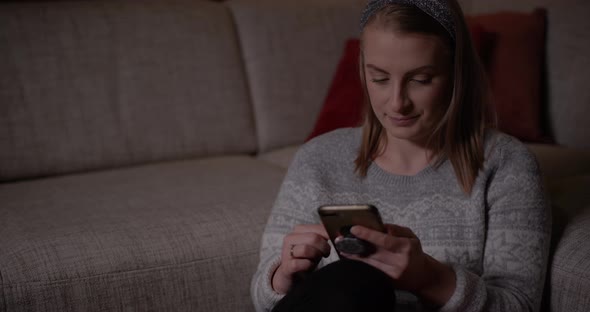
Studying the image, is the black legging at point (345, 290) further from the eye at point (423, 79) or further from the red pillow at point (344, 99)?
the red pillow at point (344, 99)

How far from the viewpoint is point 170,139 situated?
6.91ft

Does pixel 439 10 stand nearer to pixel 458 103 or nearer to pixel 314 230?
pixel 458 103

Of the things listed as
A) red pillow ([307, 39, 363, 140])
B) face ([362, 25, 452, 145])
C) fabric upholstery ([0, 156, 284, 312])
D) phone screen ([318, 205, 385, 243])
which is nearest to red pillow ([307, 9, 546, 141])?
red pillow ([307, 39, 363, 140])

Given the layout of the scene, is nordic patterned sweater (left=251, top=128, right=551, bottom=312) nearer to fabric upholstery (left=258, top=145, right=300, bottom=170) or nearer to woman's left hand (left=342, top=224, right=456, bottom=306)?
woman's left hand (left=342, top=224, right=456, bottom=306)

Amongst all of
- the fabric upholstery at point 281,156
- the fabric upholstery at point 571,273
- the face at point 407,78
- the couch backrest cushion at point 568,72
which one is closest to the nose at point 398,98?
the face at point 407,78

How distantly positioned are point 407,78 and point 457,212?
0.24 meters

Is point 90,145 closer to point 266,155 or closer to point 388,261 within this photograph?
point 266,155

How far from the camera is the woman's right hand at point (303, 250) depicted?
3.42ft

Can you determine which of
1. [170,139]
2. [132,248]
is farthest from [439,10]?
[170,139]

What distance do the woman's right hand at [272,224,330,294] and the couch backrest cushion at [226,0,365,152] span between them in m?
1.16

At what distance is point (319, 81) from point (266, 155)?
0.30m

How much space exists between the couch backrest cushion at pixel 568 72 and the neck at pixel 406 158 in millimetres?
972

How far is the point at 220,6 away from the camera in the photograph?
2314 millimetres

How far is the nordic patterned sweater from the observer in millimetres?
1070
